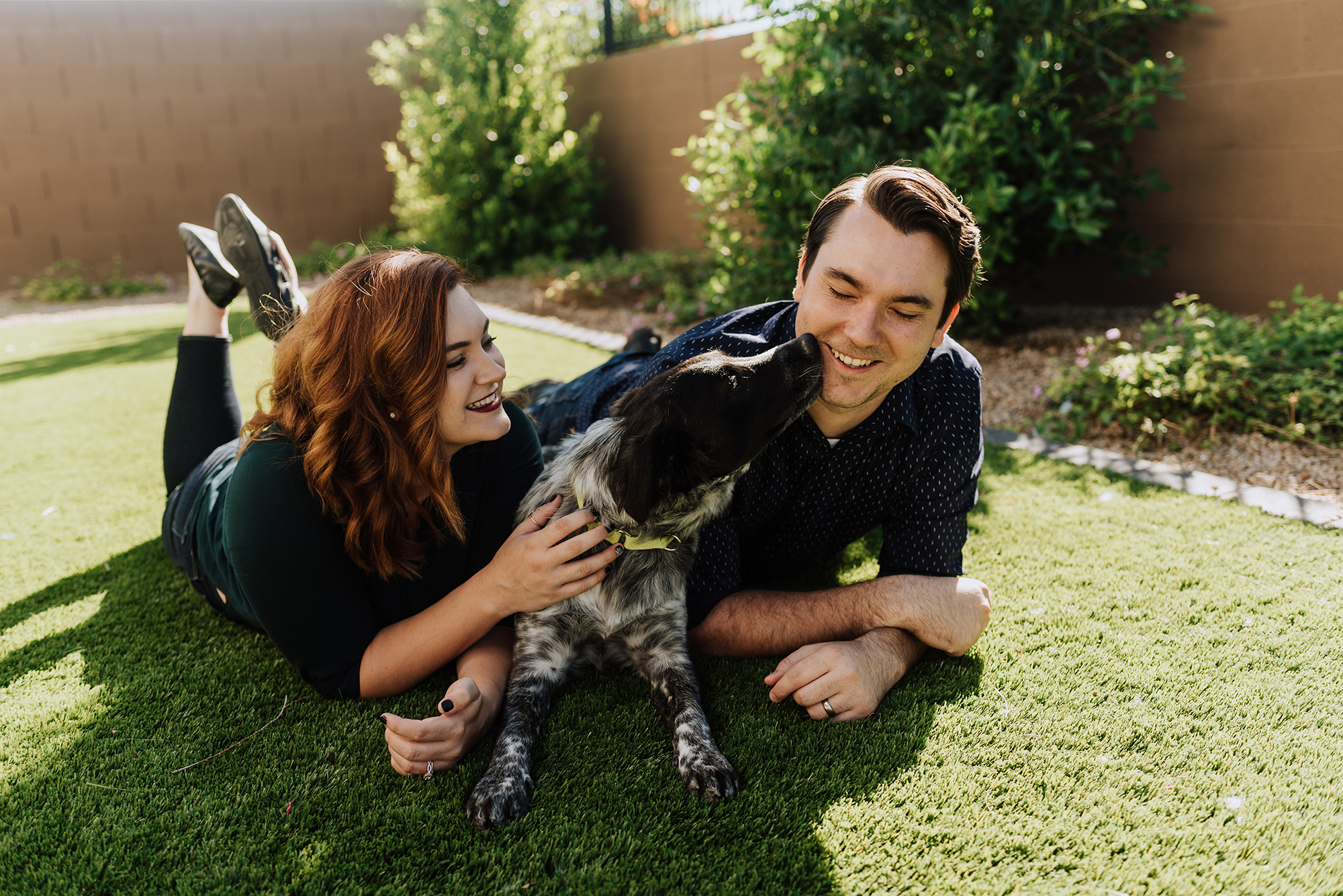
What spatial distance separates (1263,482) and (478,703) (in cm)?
331

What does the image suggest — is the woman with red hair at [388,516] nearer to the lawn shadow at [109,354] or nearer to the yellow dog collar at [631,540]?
Answer: the yellow dog collar at [631,540]

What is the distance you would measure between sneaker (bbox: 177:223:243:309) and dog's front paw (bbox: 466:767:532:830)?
2307 millimetres

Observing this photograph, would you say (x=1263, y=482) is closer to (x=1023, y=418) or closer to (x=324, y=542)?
(x=1023, y=418)

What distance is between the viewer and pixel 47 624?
2648 millimetres

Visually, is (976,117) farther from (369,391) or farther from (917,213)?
(369,391)

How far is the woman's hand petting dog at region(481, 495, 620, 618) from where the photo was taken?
207cm

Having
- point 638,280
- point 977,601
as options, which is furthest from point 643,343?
point 638,280

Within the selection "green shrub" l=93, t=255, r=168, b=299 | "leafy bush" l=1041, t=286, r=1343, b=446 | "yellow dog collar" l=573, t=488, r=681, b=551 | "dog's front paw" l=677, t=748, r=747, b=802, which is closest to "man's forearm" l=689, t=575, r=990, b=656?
"yellow dog collar" l=573, t=488, r=681, b=551

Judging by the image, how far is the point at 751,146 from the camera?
570 cm

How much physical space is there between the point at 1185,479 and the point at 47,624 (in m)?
4.30

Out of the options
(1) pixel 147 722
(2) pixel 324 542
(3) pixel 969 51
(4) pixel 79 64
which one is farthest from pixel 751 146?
(4) pixel 79 64

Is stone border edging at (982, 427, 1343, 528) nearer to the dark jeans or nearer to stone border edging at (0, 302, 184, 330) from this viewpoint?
the dark jeans

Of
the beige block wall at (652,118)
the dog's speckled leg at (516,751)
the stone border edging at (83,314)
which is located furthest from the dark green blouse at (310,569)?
the stone border edging at (83,314)

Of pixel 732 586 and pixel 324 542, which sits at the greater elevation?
pixel 324 542
